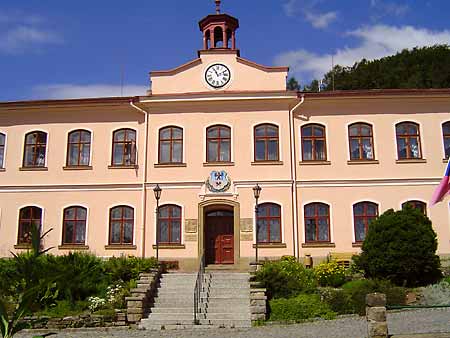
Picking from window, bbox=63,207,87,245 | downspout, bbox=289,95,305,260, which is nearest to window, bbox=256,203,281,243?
downspout, bbox=289,95,305,260

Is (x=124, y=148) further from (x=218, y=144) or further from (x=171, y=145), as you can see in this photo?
(x=218, y=144)

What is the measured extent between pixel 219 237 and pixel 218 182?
2297 millimetres

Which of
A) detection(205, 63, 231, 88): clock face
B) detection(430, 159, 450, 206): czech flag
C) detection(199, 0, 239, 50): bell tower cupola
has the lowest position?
detection(430, 159, 450, 206): czech flag

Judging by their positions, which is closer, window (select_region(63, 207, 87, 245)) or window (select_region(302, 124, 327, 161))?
window (select_region(63, 207, 87, 245))

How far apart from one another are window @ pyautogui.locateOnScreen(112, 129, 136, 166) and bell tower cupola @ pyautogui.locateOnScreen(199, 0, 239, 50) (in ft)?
17.0

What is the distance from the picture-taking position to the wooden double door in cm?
1939

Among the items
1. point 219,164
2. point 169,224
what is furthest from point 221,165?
point 169,224

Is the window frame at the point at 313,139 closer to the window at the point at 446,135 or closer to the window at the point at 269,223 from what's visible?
the window at the point at 269,223

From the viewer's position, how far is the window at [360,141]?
64.6 ft

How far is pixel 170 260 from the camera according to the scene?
1889cm

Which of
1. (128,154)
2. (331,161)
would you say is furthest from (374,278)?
(128,154)

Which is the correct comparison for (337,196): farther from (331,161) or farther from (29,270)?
(29,270)

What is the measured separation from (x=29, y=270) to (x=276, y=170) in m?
15.9

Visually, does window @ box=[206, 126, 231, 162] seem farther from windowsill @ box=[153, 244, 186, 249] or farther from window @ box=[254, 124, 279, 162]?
windowsill @ box=[153, 244, 186, 249]
